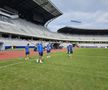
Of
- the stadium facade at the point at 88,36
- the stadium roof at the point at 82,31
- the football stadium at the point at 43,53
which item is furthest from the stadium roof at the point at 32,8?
the stadium facade at the point at 88,36

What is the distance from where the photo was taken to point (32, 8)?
233 feet

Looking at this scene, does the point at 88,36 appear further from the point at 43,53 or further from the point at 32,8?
the point at 43,53

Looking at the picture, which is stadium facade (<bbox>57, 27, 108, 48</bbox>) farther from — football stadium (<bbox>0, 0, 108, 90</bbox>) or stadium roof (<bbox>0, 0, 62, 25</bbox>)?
stadium roof (<bbox>0, 0, 62, 25</bbox>)

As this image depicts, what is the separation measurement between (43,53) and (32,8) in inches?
1601

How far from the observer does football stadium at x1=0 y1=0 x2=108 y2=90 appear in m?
8.33

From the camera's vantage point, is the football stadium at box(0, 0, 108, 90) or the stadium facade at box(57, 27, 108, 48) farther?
the stadium facade at box(57, 27, 108, 48)

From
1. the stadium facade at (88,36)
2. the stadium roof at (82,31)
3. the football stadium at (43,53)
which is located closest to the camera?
the football stadium at (43,53)

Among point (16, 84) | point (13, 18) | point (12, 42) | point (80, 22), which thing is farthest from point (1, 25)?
point (80, 22)

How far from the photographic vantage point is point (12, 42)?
183 ft

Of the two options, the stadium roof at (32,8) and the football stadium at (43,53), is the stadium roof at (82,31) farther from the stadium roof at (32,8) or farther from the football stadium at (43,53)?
the stadium roof at (32,8)

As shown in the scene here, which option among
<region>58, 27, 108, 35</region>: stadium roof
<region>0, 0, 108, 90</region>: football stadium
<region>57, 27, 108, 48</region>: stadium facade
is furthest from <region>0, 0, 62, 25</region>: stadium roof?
<region>57, 27, 108, 48</region>: stadium facade

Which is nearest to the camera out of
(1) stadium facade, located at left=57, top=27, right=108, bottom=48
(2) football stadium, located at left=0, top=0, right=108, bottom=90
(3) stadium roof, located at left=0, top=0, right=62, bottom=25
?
(2) football stadium, located at left=0, top=0, right=108, bottom=90

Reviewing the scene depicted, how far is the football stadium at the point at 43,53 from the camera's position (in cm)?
833

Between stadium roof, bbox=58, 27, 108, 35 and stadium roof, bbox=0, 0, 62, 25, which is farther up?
stadium roof, bbox=0, 0, 62, 25
